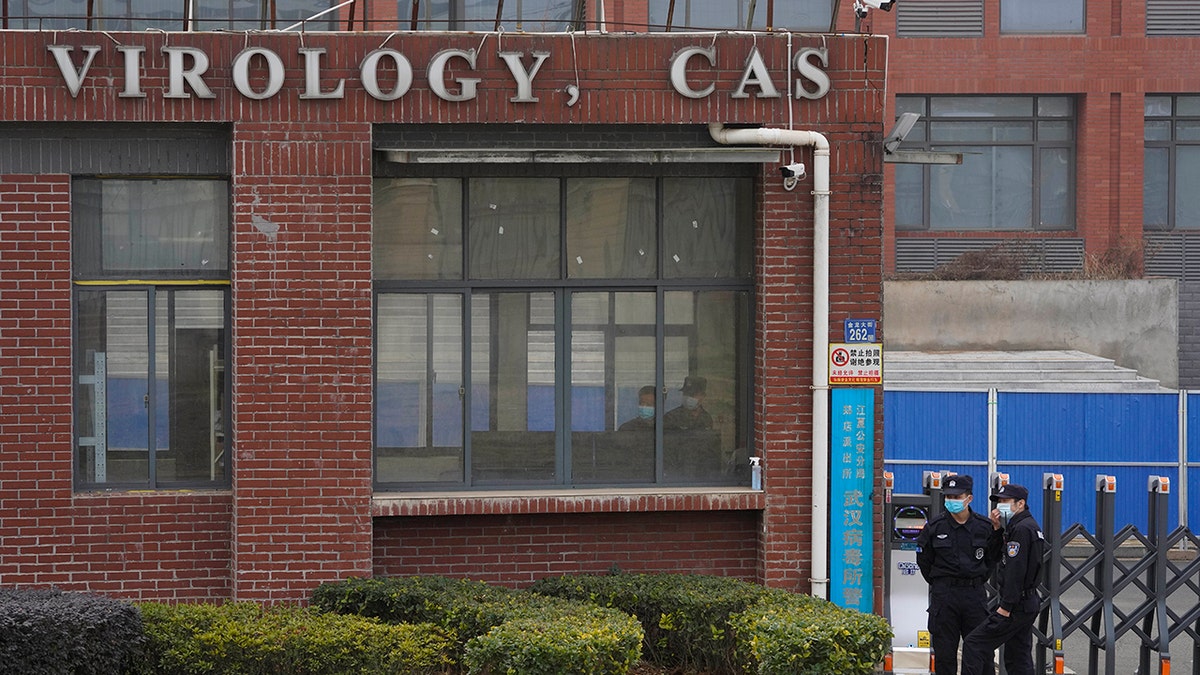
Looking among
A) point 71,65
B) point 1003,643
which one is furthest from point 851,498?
point 71,65

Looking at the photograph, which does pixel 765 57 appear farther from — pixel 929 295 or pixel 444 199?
pixel 929 295

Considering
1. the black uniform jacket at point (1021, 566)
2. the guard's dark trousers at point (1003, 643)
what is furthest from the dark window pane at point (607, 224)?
the guard's dark trousers at point (1003, 643)

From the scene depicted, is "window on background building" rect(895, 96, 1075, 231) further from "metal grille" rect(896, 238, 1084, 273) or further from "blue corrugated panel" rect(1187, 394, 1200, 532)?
"blue corrugated panel" rect(1187, 394, 1200, 532)

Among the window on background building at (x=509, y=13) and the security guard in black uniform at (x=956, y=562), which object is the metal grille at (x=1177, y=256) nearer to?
the window on background building at (x=509, y=13)

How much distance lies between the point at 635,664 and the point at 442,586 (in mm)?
1892

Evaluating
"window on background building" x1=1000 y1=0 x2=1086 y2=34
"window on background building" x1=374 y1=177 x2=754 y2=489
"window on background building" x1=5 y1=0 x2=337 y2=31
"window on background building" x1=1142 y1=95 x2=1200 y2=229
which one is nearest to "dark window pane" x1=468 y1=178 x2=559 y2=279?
"window on background building" x1=374 y1=177 x2=754 y2=489

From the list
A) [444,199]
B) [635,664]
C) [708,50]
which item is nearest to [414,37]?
[444,199]

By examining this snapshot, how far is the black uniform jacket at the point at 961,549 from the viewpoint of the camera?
11055mm

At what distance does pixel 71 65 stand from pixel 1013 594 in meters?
7.83

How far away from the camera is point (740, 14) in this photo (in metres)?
21.9

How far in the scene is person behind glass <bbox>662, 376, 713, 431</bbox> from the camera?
1268cm

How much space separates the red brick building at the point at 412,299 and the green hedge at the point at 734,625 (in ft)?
3.13

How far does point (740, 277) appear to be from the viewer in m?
12.6

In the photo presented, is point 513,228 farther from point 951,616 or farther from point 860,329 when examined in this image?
point 951,616
